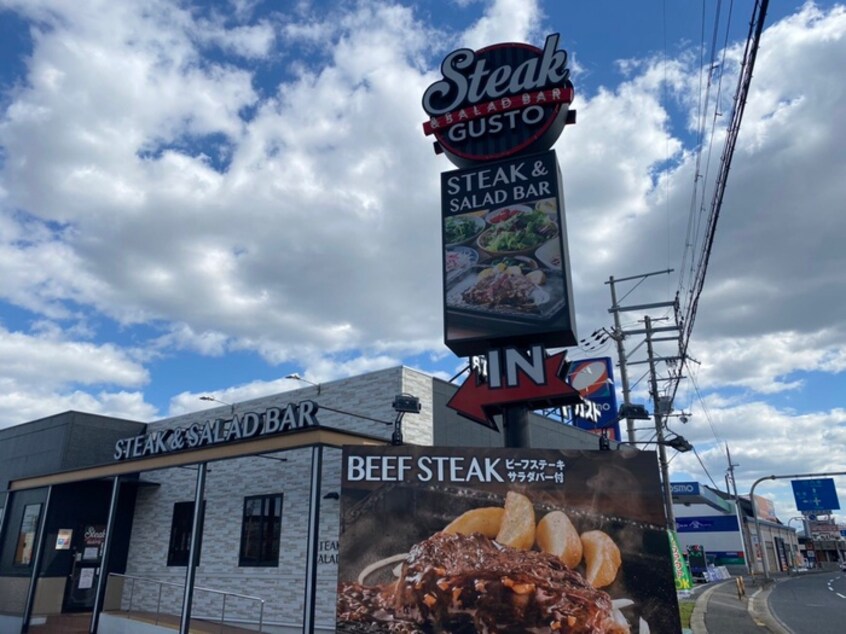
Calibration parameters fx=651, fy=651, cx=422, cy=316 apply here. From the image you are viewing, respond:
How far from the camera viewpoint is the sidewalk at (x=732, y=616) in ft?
61.0

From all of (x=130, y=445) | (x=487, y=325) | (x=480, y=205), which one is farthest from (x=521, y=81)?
(x=130, y=445)

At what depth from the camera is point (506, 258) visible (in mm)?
16797

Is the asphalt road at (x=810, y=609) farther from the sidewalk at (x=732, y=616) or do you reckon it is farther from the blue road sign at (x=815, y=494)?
the blue road sign at (x=815, y=494)

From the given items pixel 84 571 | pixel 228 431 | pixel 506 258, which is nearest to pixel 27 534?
pixel 84 571

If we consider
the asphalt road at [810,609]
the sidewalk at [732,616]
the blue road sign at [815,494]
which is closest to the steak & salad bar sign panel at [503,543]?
the sidewalk at [732,616]

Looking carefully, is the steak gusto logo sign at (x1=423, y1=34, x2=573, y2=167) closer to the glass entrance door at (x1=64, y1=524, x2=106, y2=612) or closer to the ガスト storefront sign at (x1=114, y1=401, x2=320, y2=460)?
the ガスト storefront sign at (x1=114, y1=401, x2=320, y2=460)

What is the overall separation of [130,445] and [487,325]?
10.5 m

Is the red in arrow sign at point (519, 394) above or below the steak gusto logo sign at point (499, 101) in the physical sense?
below

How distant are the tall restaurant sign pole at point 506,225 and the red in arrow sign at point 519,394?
1.0 inches

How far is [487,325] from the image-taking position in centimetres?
1631

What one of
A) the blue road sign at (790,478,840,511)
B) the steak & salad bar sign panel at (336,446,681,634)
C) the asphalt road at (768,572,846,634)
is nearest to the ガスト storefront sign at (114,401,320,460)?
the steak & salad bar sign panel at (336,446,681,634)

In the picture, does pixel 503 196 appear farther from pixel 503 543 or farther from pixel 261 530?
pixel 261 530

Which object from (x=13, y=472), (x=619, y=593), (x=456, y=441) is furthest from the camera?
(x=13, y=472)

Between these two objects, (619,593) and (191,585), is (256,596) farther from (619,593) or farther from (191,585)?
(619,593)
